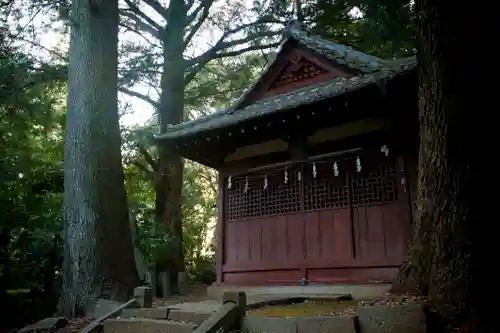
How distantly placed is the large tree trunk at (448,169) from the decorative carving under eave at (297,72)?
4.68 metres

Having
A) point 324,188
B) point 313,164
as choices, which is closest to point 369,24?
point 313,164

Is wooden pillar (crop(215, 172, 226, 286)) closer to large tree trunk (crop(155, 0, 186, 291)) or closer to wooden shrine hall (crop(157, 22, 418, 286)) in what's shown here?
wooden shrine hall (crop(157, 22, 418, 286))

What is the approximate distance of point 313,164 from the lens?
26.6 ft

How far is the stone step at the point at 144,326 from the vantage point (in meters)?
4.95

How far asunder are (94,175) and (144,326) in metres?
3.20

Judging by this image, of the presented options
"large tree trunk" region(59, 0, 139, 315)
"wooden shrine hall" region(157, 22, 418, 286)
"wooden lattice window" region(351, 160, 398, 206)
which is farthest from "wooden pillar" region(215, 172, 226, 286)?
"wooden lattice window" region(351, 160, 398, 206)

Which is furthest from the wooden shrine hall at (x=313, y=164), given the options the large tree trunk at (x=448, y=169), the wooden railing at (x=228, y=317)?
the wooden railing at (x=228, y=317)

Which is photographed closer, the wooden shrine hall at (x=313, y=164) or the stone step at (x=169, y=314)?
the stone step at (x=169, y=314)

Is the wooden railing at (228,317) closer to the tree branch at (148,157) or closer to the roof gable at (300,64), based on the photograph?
the roof gable at (300,64)

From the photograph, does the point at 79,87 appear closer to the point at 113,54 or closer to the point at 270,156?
the point at 113,54

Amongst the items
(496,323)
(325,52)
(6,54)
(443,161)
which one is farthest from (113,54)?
(496,323)

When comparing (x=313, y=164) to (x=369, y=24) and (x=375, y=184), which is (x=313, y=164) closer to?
(x=375, y=184)

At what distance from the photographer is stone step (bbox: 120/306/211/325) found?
5142 millimetres

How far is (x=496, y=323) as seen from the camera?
375 centimetres
